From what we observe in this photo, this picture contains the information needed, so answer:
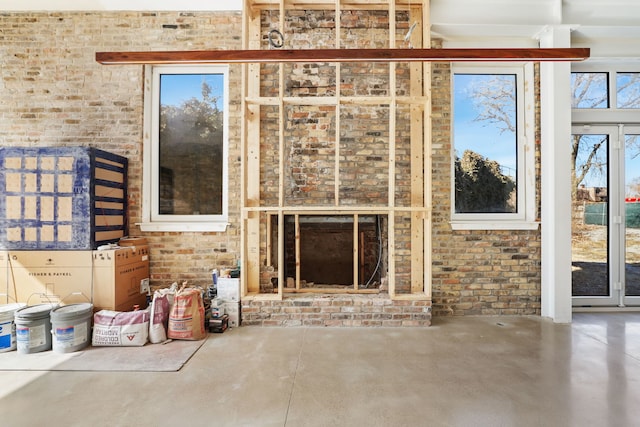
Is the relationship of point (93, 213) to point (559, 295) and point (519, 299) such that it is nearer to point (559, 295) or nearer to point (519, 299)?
point (519, 299)

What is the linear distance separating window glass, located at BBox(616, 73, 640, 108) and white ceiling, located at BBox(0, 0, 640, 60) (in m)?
0.26

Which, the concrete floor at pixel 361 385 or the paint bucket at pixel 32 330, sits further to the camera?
the paint bucket at pixel 32 330

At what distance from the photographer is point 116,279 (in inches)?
131

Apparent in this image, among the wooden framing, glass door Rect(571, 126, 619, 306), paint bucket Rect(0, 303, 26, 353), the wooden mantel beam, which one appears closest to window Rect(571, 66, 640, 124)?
glass door Rect(571, 126, 619, 306)

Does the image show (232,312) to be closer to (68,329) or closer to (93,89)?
(68,329)

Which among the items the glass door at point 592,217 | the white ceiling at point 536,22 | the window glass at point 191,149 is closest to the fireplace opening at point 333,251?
the window glass at point 191,149

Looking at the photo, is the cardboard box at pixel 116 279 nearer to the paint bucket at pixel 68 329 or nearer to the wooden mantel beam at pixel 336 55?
the paint bucket at pixel 68 329

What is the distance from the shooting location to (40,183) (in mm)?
3266

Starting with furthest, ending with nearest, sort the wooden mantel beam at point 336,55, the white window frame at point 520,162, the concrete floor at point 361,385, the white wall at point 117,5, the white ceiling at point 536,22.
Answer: the white window frame at point 520,162 → the white wall at point 117,5 → the white ceiling at point 536,22 → the wooden mantel beam at point 336,55 → the concrete floor at point 361,385

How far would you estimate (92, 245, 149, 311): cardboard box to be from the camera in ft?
10.8

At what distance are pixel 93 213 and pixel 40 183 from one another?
59 centimetres

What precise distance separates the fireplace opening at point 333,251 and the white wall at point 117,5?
273 cm

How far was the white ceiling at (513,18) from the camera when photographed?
146 inches

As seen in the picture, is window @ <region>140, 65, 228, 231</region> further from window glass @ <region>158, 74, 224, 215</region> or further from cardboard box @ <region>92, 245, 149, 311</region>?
cardboard box @ <region>92, 245, 149, 311</region>
